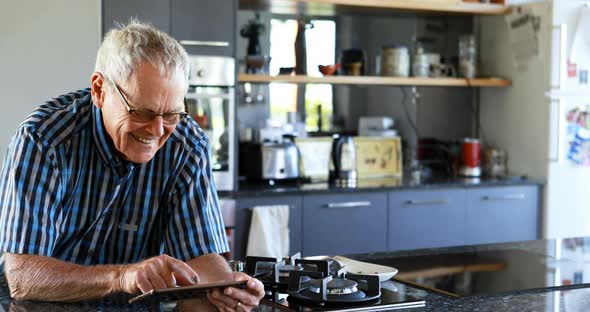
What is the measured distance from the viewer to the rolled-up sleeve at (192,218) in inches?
85.3

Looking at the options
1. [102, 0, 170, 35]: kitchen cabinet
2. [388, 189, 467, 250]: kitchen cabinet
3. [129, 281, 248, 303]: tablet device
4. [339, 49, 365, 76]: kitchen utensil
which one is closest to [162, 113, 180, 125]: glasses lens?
[129, 281, 248, 303]: tablet device

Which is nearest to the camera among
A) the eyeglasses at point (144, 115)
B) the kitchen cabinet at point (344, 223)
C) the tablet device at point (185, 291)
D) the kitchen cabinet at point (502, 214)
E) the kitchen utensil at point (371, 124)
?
the tablet device at point (185, 291)

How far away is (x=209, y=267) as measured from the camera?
6.93 feet

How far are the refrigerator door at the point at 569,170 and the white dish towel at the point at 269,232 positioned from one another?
1.68 meters

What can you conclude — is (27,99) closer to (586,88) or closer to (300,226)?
(300,226)

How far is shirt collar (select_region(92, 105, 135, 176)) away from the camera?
205cm

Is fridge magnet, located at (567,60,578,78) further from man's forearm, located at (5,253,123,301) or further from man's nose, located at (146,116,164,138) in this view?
man's forearm, located at (5,253,123,301)

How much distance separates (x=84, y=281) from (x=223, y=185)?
2.57m

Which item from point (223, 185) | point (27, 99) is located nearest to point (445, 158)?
point (223, 185)

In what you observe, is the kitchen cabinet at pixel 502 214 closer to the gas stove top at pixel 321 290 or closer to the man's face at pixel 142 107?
the gas stove top at pixel 321 290

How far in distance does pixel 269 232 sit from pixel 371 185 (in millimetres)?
699

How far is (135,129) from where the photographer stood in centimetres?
195

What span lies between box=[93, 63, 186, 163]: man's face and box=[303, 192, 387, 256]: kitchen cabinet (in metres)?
2.53

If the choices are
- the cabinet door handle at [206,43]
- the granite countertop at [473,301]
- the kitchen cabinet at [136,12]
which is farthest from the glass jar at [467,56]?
the granite countertop at [473,301]
